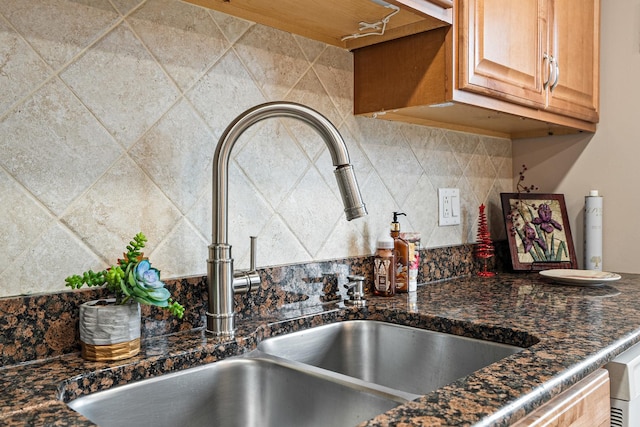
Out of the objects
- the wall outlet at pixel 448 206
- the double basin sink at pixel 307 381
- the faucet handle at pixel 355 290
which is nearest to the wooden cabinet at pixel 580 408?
the double basin sink at pixel 307 381

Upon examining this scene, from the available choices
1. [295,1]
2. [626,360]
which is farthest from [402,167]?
[626,360]

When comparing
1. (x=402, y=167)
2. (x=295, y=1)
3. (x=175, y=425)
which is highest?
(x=295, y=1)

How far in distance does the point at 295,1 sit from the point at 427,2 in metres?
0.29

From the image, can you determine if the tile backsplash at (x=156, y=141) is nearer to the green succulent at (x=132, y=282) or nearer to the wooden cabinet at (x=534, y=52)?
the green succulent at (x=132, y=282)

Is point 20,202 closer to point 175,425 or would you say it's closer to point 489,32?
point 175,425

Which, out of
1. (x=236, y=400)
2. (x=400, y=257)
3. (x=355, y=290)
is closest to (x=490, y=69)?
(x=400, y=257)

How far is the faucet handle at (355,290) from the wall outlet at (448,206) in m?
0.53

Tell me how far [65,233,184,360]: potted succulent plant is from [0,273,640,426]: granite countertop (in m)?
0.03

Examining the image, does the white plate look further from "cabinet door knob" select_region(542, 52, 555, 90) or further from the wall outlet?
"cabinet door knob" select_region(542, 52, 555, 90)

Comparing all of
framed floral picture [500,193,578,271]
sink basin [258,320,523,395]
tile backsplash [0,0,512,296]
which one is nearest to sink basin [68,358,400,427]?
sink basin [258,320,523,395]

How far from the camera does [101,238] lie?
95 cm

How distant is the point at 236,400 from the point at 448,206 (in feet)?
3.51

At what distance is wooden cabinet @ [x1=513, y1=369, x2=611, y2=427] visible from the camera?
737 mm

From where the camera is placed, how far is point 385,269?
1398 mm
